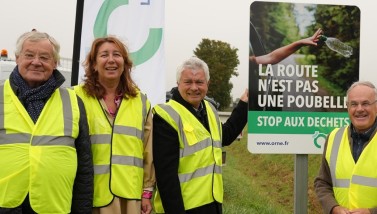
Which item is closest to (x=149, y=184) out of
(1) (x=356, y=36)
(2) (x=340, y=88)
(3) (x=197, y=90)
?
(3) (x=197, y=90)

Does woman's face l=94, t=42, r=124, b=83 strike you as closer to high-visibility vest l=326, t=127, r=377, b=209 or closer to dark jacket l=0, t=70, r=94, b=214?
dark jacket l=0, t=70, r=94, b=214

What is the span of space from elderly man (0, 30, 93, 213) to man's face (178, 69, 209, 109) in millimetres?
782

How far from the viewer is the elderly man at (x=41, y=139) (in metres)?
2.77

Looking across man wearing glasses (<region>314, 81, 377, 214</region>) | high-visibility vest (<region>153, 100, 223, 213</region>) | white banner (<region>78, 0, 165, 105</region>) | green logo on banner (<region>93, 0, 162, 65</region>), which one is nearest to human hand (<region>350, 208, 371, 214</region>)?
man wearing glasses (<region>314, 81, 377, 214</region>)

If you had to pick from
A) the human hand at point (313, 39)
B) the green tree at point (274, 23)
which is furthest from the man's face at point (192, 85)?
the human hand at point (313, 39)

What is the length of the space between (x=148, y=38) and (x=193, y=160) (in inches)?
96.0

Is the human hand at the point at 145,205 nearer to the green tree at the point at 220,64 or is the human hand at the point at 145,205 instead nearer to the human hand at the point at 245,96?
the human hand at the point at 245,96

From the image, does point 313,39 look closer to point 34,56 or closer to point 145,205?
point 145,205

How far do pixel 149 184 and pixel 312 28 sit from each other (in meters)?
2.47

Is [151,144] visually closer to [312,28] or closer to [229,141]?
[229,141]

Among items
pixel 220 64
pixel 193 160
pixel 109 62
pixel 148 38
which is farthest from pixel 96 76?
pixel 220 64

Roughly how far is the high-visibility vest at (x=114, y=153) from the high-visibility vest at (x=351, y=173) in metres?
1.36

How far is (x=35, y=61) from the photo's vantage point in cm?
290

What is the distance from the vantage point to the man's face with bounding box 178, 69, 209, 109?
346 centimetres
